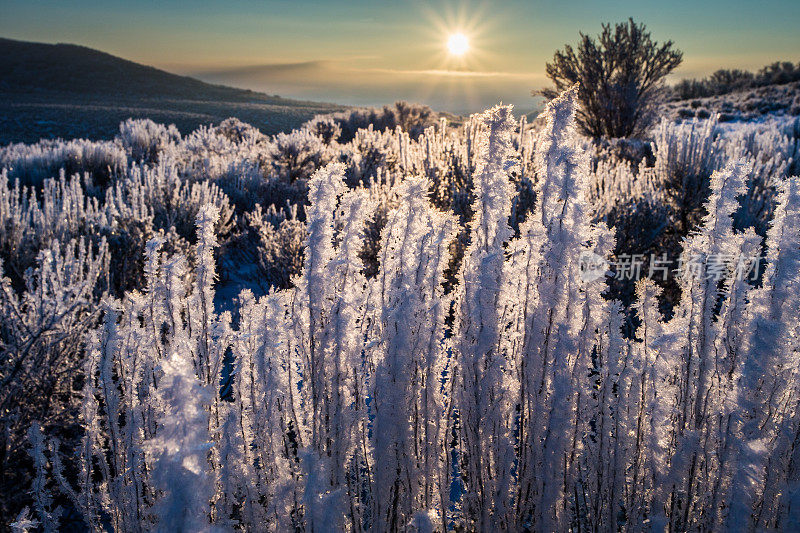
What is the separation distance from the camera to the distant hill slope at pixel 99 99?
2438cm

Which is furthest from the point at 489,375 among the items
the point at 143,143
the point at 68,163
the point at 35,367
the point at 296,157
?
the point at 143,143

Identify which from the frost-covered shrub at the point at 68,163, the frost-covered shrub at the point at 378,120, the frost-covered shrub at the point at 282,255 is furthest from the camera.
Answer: the frost-covered shrub at the point at 378,120

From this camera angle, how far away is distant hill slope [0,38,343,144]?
80.0 ft

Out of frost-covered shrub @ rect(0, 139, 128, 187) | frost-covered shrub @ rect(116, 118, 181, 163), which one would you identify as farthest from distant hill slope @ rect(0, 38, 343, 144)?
frost-covered shrub @ rect(0, 139, 128, 187)

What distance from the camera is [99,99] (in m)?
42.8

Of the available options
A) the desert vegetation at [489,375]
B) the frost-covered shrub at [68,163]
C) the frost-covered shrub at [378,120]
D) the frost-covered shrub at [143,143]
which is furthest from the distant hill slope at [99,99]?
the desert vegetation at [489,375]

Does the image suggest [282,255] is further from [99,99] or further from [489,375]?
[99,99]

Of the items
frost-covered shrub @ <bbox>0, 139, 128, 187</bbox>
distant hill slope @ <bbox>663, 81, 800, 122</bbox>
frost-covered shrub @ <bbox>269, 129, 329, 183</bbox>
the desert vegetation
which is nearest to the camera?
the desert vegetation

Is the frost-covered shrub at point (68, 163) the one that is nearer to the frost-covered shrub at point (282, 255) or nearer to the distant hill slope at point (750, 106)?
the frost-covered shrub at point (282, 255)

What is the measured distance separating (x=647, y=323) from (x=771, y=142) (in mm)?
8554

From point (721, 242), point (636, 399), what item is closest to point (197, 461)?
point (636, 399)

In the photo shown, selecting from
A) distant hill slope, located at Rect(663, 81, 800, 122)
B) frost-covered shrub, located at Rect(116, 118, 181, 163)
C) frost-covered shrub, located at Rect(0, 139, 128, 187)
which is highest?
distant hill slope, located at Rect(663, 81, 800, 122)

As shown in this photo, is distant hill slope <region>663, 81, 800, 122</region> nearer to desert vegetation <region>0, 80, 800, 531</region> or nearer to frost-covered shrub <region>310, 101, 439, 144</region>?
frost-covered shrub <region>310, 101, 439, 144</region>

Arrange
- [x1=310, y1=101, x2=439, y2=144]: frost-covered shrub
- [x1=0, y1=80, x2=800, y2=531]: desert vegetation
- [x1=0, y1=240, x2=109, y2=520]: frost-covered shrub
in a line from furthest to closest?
[x1=310, y1=101, x2=439, y2=144]: frost-covered shrub
[x1=0, y1=240, x2=109, y2=520]: frost-covered shrub
[x1=0, y1=80, x2=800, y2=531]: desert vegetation
